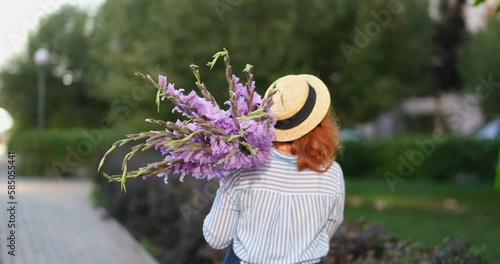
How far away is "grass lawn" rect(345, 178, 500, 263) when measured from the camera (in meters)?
11.9

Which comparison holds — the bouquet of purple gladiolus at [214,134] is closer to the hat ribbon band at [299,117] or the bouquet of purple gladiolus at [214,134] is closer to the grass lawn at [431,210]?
the hat ribbon band at [299,117]

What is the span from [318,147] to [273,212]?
0.35m

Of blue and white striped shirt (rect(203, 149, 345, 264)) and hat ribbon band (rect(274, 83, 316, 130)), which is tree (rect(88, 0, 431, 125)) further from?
blue and white striped shirt (rect(203, 149, 345, 264))

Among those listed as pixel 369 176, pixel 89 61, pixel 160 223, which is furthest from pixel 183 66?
pixel 89 61

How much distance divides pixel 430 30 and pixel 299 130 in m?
24.2

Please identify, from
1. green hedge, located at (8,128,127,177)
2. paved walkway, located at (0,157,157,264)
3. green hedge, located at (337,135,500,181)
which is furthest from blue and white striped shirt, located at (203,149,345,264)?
green hedge, located at (8,128,127,177)

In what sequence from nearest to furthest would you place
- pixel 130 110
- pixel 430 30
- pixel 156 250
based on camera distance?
1. pixel 156 250
2. pixel 130 110
3. pixel 430 30

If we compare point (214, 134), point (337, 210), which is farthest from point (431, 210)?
point (214, 134)

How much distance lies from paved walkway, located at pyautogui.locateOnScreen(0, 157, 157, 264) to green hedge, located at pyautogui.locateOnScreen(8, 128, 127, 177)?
6923 millimetres

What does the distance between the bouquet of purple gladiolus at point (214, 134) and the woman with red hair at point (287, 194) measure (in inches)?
5.7

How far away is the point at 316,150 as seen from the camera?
363cm

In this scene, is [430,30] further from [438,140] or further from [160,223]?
[160,223]

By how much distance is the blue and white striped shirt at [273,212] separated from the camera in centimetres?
358

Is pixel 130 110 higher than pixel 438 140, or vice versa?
pixel 130 110
